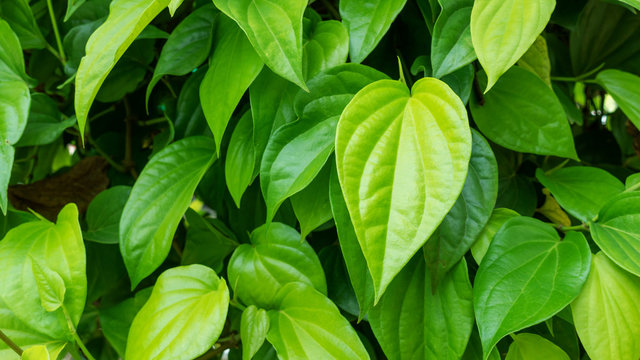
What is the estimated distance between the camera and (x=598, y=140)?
732 millimetres

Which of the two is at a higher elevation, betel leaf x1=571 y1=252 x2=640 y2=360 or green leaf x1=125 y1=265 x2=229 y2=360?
betel leaf x1=571 y1=252 x2=640 y2=360

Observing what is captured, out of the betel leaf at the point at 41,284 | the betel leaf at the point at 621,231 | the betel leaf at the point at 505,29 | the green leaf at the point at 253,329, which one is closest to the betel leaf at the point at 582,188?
the betel leaf at the point at 621,231

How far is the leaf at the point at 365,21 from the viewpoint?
1.44 feet

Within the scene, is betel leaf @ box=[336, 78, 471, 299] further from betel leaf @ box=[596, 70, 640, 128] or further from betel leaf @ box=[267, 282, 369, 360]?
betel leaf @ box=[596, 70, 640, 128]

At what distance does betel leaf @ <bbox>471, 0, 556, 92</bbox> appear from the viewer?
38cm

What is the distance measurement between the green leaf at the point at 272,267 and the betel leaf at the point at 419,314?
68mm

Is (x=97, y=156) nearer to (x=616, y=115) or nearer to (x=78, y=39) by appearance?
(x=78, y=39)

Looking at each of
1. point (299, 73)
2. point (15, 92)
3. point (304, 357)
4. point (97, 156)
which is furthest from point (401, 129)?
point (97, 156)

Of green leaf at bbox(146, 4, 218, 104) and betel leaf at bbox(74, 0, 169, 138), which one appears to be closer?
betel leaf at bbox(74, 0, 169, 138)

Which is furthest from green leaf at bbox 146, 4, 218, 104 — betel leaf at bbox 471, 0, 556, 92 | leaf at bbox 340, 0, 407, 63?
betel leaf at bbox 471, 0, 556, 92

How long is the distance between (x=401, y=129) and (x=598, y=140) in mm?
472

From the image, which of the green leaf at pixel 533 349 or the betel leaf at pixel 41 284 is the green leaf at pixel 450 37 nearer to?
the green leaf at pixel 533 349

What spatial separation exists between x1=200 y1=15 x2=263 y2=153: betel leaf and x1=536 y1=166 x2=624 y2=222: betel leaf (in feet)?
0.94

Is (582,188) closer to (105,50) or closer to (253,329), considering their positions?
(253,329)
